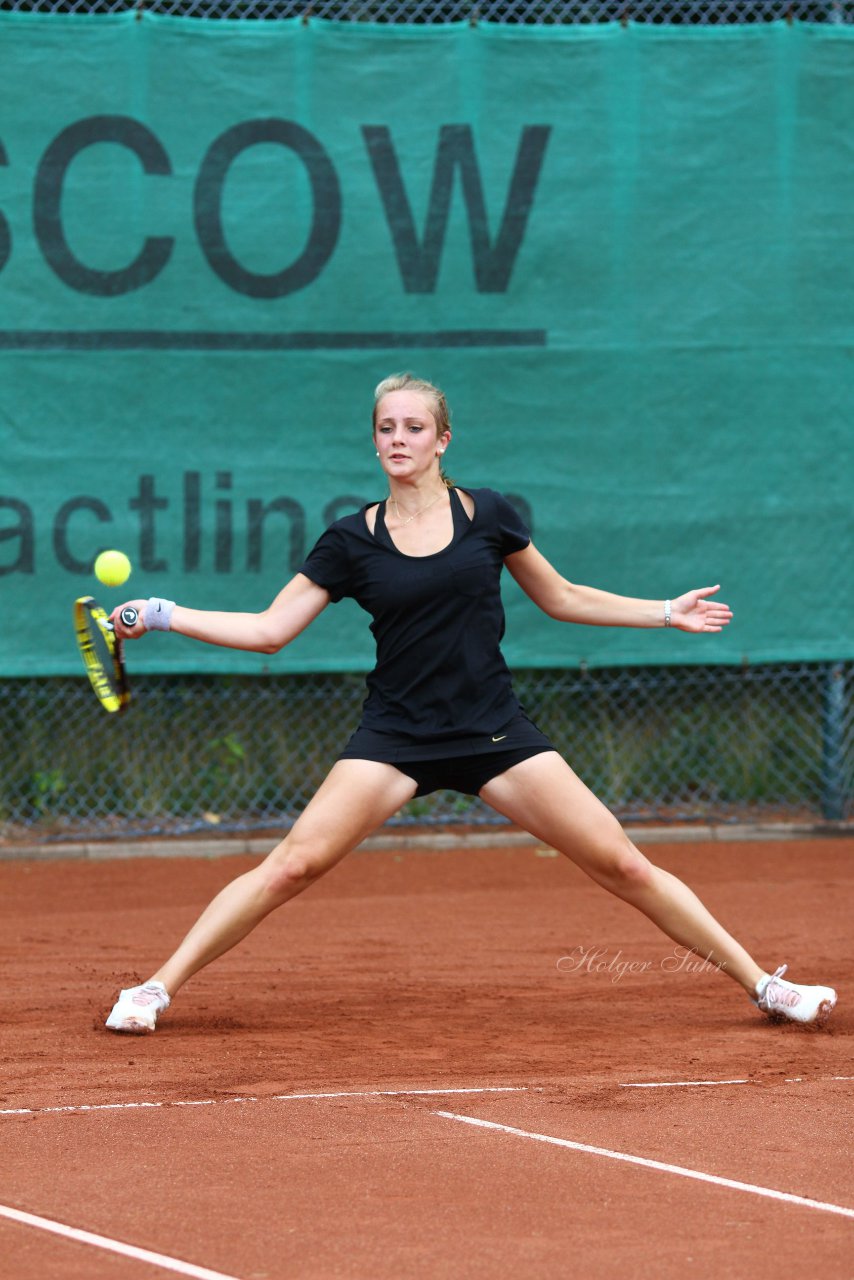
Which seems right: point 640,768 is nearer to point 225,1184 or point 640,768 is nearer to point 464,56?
point 464,56

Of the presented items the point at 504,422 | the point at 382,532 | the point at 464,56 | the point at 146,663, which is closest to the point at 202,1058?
the point at 382,532

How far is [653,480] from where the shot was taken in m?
8.00

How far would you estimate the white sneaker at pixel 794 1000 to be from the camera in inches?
191

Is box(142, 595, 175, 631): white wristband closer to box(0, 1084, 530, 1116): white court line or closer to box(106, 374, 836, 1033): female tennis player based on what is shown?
box(106, 374, 836, 1033): female tennis player

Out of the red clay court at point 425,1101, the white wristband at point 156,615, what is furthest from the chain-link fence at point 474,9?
the white wristband at point 156,615

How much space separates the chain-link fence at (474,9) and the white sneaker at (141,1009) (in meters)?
4.79

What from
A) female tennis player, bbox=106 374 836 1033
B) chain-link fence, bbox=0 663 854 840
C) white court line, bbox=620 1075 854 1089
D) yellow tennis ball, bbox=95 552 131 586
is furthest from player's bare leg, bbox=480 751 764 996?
chain-link fence, bbox=0 663 854 840

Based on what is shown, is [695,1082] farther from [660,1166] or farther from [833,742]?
[833,742]

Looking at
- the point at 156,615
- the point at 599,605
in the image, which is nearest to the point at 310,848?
the point at 156,615

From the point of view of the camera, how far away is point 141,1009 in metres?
4.78

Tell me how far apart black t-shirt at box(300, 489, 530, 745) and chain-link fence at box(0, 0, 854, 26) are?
4.02 metres

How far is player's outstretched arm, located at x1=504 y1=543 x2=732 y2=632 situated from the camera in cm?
480

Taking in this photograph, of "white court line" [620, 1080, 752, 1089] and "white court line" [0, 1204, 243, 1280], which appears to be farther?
"white court line" [620, 1080, 752, 1089]

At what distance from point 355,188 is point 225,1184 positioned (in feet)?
17.2
